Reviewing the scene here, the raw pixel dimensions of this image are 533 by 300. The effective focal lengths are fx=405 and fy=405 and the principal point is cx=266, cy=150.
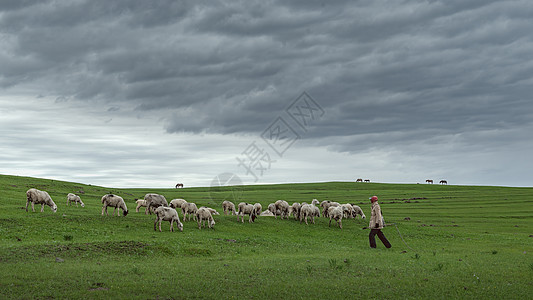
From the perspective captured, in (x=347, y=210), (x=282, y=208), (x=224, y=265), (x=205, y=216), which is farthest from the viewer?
(x=347, y=210)

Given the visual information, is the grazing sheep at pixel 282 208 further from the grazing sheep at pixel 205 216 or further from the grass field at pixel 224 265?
the grazing sheep at pixel 205 216

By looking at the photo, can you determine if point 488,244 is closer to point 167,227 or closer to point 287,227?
point 287,227

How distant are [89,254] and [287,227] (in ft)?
58.6

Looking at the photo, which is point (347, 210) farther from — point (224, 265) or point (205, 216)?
point (224, 265)

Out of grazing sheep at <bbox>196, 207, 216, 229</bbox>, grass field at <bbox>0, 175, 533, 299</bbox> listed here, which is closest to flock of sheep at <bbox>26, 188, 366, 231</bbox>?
grazing sheep at <bbox>196, 207, 216, 229</bbox>

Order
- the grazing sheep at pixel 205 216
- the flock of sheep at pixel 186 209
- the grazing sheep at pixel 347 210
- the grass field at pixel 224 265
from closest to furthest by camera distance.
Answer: the grass field at pixel 224 265
the flock of sheep at pixel 186 209
the grazing sheep at pixel 205 216
the grazing sheep at pixel 347 210

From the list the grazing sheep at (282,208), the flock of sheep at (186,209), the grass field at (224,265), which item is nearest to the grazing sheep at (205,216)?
A: the flock of sheep at (186,209)

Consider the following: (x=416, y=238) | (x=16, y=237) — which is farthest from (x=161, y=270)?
(x=416, y=238)

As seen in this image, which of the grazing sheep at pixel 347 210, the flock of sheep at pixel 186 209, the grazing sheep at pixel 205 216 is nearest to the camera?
the flock of sheep at pixel 186 209

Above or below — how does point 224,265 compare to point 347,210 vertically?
below

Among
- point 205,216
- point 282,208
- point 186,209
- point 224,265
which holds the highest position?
point 282,208

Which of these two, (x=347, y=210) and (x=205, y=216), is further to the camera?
(x=347, y=210)

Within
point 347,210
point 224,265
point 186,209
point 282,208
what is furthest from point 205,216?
point 347,210

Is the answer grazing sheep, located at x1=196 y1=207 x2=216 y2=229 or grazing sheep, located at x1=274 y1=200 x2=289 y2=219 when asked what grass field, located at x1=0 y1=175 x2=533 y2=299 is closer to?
grazing sheep, located at x1=196 y1=207 x2=216 y2=229
